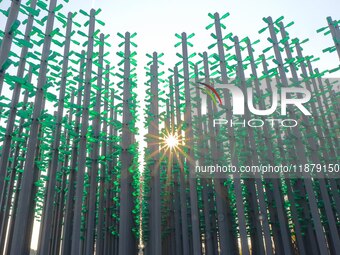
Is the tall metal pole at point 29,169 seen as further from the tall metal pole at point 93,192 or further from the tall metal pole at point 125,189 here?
the tall metal pole at point 125,189

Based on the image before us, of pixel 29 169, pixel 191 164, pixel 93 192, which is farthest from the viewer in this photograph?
pixel 191 164

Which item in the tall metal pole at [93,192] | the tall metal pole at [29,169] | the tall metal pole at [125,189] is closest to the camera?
the tall metal pole at [29,169]

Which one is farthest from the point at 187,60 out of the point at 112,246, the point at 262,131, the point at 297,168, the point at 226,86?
the point at 112,246

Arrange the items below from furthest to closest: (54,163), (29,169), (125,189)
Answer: (54,163)
(125,189)
(29,169)

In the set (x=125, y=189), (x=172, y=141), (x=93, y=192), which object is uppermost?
(x=172, y=141)

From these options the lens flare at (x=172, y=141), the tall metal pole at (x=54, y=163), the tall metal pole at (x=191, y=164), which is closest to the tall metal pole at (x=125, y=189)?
the tall metal pole at (x=54, y=163)

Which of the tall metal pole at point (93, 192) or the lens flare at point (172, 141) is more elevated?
the lens flare at point (172, 141)

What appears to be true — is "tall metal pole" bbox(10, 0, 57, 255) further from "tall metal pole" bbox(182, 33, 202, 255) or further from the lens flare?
the lens flare

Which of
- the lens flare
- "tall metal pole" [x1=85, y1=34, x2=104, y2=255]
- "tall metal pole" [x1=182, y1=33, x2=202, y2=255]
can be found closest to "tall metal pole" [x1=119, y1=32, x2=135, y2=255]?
"tall metal pole" [x1=85, y1=34, x2=104, y2=255]

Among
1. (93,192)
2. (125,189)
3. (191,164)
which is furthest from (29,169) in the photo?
(191,164)

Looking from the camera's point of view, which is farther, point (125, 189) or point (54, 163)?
point (54, 163)

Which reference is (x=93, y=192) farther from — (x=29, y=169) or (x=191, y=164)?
(x=191, y=164)

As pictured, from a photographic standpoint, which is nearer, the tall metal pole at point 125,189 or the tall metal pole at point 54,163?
the tall metal pole at point 54,163

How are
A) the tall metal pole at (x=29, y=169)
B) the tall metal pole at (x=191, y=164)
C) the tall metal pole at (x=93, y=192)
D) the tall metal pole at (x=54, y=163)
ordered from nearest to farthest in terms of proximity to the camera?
the tall metal pole at (x=29, y=169), the tall metal pole at (x=54, y=163), the tall metal pole at (x=93, y=192), the tall metal pole at (x=191, y=164)
